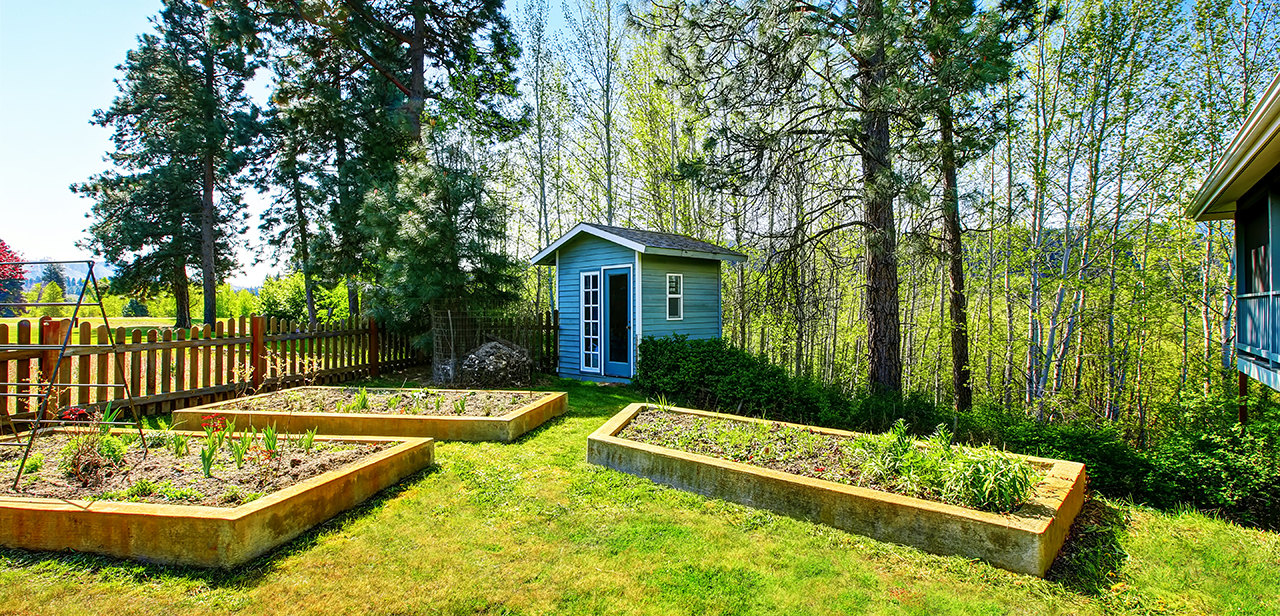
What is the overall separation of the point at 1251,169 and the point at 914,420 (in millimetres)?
3584

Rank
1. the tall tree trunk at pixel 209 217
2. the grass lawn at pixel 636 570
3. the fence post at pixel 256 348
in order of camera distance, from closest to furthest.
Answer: the grass lawn at pixel 636 570 → the fence post at pixel 256 348 → the tall tree trunk at pixel 209 217

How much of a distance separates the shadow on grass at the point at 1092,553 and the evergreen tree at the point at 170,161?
58.3 feet

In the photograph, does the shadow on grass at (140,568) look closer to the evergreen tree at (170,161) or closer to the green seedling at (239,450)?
the green seedling at (239,450)

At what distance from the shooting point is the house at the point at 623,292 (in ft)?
32.9

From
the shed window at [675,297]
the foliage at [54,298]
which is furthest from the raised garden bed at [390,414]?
the shed window at [675,297]

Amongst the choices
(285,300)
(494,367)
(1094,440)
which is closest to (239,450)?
(494,367)

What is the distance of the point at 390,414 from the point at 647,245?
5306 mm

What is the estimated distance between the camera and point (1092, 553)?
3215 millimetres

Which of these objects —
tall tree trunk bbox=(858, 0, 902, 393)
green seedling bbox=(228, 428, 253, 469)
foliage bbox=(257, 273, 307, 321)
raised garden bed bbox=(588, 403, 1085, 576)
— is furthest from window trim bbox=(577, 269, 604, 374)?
foliage bbox=(257, 273, 307, 321)

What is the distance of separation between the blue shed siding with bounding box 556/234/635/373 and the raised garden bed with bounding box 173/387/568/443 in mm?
4581

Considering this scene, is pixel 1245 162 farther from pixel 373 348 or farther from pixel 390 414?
pixel 373 348

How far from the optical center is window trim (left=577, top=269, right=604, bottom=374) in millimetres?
10640

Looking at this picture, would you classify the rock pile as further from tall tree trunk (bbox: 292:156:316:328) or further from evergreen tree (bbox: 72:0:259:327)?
evergreen tree (bbox: 72:0:259:327)

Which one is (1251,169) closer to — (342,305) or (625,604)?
(625,604)
